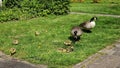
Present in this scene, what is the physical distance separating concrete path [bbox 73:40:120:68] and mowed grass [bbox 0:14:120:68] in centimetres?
23

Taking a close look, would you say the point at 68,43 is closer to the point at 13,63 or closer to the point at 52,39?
the point at 52,39

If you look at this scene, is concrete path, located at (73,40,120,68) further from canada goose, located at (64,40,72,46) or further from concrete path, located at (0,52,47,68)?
concrete path, located at (0,52,47,68)

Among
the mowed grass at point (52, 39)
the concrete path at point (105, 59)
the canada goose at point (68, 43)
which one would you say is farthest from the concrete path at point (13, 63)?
the canada goose at point (68, 43)

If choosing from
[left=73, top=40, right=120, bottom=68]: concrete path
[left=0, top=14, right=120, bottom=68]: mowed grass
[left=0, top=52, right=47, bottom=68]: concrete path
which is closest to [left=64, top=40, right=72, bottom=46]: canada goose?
[left=0, top=14, right=120, bottom=68]: mowed grass

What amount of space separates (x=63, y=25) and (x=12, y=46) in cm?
413

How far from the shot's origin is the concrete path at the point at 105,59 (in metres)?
7.71

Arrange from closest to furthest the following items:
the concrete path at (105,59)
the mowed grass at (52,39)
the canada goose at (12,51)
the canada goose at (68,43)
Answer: the concrete path at (105,59) → the mowed grass at (52,39) → the canada goose at (12,51) → the canada goose at (68,43)

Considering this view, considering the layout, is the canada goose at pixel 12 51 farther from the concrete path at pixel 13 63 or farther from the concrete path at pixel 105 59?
the concrete path at pixel 105 59

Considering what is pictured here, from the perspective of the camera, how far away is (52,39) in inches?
409

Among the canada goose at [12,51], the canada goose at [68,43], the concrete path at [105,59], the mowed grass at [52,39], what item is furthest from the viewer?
the canada goose at [68,43]

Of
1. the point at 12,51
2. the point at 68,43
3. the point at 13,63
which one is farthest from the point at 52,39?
the point at 13,63

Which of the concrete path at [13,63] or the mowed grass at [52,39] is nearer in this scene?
the concrete path at [13,63]

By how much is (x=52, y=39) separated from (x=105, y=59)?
2.82 meters

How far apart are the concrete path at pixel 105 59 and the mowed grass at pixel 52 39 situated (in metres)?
0.23
